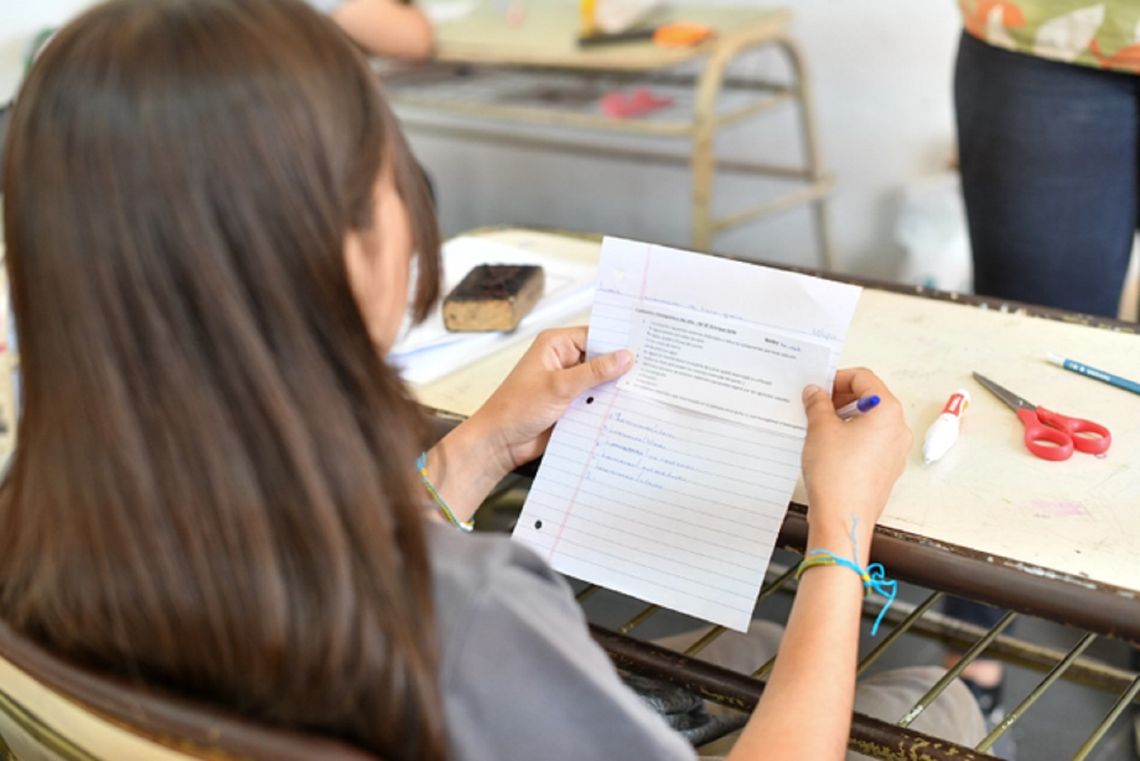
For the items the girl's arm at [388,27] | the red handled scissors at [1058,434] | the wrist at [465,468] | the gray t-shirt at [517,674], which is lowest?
the girl's arm at [388,27]

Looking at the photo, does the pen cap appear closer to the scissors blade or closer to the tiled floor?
the scissors blade

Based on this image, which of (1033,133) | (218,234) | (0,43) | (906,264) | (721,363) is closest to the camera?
(218,234)

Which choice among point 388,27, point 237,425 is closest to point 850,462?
point 237,425

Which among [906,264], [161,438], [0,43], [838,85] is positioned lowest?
[906,264]

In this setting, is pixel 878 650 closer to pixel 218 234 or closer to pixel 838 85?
pixel 218 234

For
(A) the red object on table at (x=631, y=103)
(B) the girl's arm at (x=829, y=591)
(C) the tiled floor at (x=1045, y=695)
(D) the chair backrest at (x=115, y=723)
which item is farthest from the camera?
(A) the red object on table at (x=631, y=103)

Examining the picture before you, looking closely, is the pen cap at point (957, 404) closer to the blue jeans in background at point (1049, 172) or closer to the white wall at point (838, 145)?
the blue jeans in background at point (1049, 172)

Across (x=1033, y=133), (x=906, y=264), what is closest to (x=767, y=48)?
(x=906, y=264)

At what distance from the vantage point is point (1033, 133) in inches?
49.3

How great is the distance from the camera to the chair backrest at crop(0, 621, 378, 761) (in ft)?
1.49

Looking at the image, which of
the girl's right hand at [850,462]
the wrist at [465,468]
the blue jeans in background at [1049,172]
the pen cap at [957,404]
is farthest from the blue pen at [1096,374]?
the wrist at [465,468]

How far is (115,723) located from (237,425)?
134 millimetres

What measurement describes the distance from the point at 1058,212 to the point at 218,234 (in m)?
1.03

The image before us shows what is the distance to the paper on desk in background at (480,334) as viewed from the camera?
1.06 meters
